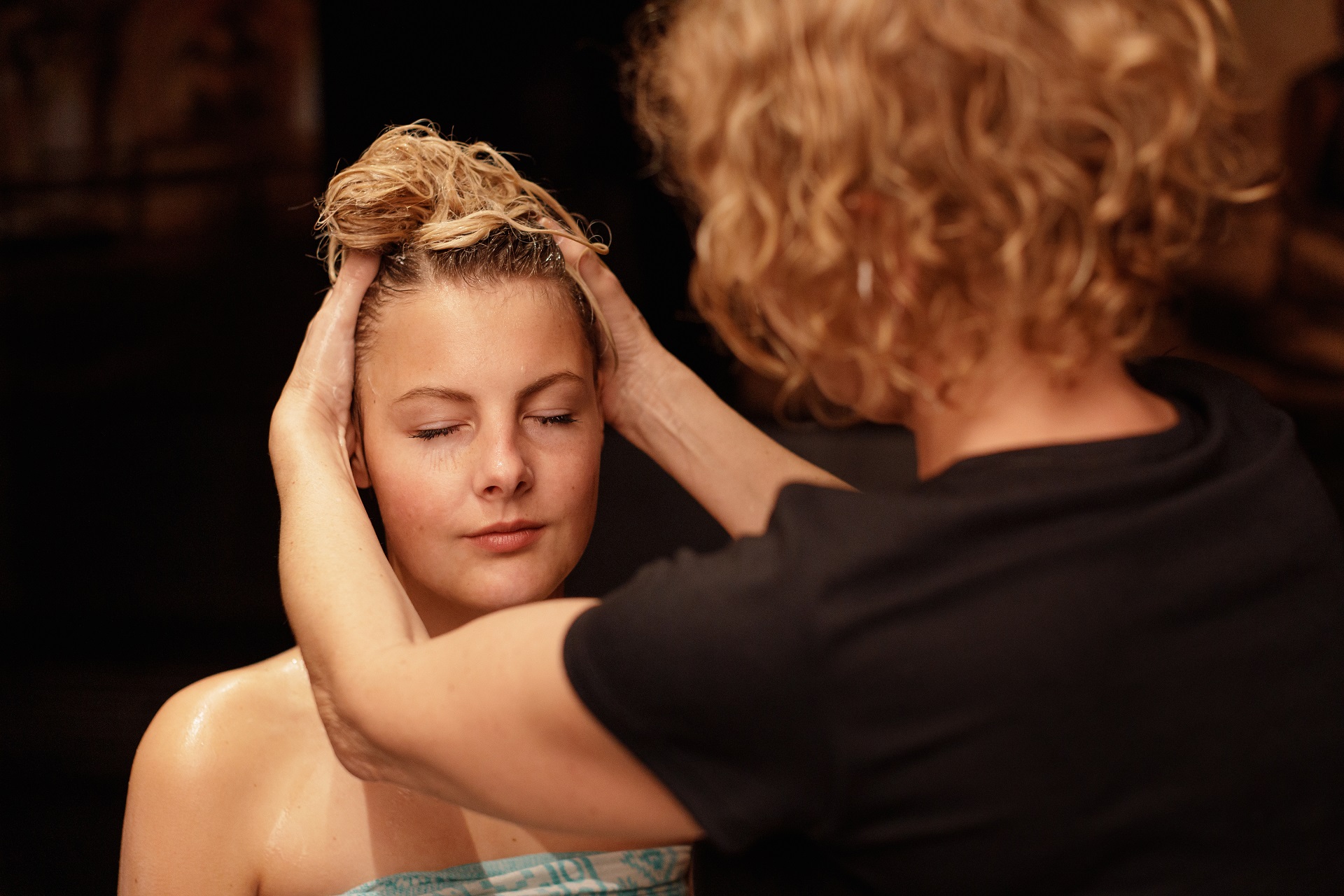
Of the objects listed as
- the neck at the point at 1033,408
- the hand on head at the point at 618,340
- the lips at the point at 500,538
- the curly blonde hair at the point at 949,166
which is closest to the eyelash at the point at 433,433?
the lips at the point at 500,538

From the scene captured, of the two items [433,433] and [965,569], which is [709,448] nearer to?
[433,433]

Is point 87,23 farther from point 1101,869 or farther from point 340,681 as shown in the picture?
point 1101,869

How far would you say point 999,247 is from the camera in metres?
0.74

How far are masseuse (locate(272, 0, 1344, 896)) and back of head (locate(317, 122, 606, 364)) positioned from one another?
0.47 metres

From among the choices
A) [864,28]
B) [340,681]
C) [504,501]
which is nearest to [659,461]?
[504,501]

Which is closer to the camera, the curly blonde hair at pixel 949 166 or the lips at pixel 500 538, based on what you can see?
the curly blonde hair at pixel 949 166

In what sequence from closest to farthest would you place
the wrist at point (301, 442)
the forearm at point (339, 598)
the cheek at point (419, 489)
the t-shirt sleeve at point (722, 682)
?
the t-shirt sleeve at point (722, 682), the forearm at point (339, 598), the wrist at point (301, 442), the cheek at point (419, 489)

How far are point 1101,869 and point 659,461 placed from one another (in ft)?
2.38

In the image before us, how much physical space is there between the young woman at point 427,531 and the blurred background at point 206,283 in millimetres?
763

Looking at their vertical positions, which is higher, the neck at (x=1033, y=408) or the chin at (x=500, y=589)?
the neck at (x=1033, y=408)

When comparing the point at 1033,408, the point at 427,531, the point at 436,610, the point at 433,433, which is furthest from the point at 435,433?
the point at 1033,408

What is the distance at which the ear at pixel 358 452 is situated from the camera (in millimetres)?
1225

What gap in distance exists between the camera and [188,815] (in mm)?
1194

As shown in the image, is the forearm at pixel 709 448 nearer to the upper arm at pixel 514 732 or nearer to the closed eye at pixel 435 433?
the closed eye at pixel 435 433
